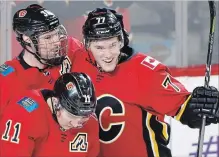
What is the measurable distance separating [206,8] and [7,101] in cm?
150

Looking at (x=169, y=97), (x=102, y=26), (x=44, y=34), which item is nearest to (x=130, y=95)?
(x=169, y=97)

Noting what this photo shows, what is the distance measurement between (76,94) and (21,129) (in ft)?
0.66

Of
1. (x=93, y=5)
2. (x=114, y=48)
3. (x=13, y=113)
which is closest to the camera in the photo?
(x=13, y=113)

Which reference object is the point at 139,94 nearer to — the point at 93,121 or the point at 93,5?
the point at 93,121

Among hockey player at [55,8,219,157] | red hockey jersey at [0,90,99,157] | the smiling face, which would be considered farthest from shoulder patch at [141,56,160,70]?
red hockey jersey at [0,90,99,157]

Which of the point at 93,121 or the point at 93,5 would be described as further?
the point at 93,5

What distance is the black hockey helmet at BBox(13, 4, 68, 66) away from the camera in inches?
105

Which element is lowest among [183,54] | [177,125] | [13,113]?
[177,125]

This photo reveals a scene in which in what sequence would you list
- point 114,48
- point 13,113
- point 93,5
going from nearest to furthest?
point 13,113, point 114,48, point 93,5

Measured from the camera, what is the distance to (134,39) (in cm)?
378

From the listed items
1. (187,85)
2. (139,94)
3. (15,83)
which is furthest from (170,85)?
(187,85)

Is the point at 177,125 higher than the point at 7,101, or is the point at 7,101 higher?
the point at 7,101

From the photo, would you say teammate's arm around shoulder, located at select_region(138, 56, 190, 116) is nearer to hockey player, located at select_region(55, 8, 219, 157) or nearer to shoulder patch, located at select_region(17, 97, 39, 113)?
hockey player, located at select_region(55, 8, 219, 157)

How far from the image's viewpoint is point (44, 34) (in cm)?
270
